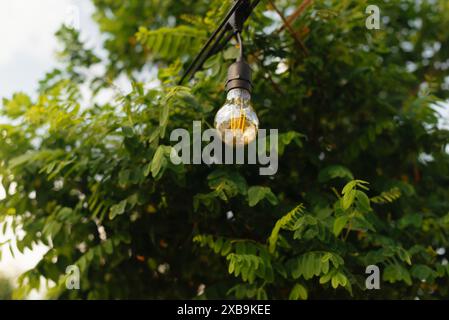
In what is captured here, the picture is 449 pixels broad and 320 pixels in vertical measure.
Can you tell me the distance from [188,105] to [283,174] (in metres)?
1.01

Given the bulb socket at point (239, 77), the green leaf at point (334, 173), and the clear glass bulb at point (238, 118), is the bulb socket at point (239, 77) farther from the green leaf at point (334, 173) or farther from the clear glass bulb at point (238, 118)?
the green leaf at point (334, 173)

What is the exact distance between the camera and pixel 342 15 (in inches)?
157

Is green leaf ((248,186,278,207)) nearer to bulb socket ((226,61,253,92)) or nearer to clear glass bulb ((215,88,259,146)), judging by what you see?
clear glass bulb ((215,88,259,146))

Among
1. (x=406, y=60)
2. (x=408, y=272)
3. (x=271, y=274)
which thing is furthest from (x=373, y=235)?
(x=406, y=60)

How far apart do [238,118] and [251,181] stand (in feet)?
3.76

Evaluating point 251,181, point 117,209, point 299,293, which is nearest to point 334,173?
point 251,181

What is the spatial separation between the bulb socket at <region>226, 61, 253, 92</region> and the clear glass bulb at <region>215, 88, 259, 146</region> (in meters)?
0.02

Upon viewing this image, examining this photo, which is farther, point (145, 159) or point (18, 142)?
point (18, 142)

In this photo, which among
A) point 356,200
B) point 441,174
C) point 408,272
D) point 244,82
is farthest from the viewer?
point 441,174

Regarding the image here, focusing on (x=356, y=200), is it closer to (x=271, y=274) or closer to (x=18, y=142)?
(x=271, y=274)

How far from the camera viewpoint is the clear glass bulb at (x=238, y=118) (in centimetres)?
271

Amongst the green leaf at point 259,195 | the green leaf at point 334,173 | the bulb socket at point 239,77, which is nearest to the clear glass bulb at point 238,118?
the bulb socket at point 239,77

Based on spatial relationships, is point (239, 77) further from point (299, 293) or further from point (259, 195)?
point (299, 293)

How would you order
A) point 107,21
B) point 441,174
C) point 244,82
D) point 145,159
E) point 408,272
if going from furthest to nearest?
point 107,21, point 441,174, point 145,159, point 408,272, point 244,82
